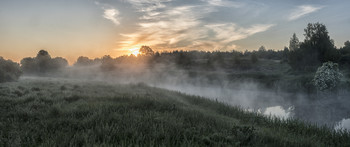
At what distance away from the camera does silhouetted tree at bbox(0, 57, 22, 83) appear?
2499 cm

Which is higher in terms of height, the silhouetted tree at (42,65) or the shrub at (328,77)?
the silhouetted tree at (42,65)

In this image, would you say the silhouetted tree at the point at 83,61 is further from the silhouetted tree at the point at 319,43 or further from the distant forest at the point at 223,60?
the silhouetted tree at the point at 319,43

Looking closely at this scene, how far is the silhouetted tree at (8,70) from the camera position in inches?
984

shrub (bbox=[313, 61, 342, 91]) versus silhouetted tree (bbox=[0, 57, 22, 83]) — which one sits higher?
silhouetted tree (bbox=[0, 57, 22, 83])

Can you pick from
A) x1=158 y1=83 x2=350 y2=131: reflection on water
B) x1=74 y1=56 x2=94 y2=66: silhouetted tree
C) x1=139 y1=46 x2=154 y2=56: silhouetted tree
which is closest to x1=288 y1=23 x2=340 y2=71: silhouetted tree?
x1=158 y1=83 x2=350 y2=131: reflection on water

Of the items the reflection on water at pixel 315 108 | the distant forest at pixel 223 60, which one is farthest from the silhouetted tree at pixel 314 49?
the reflection on water at pixel 315 108

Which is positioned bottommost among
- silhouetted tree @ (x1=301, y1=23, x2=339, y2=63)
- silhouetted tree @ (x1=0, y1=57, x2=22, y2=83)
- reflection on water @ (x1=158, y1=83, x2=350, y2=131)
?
reflection on water @ (x1=158, y1=83, x2=350, y2=131)

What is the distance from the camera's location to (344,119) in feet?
65.4

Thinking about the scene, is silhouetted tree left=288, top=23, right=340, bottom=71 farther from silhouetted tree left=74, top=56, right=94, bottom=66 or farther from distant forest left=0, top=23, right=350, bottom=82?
silhouetted tree left=74, top=56, right=94, bottom=66

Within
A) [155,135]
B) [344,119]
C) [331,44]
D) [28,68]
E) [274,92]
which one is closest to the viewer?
[155,135]

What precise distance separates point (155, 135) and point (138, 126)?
79 centimetres

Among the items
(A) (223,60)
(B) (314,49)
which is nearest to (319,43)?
(B) (314,49)

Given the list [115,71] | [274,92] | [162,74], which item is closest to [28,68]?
[115,71]

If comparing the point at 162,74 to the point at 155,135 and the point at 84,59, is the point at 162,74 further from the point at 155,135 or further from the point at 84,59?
the point at 84,59
